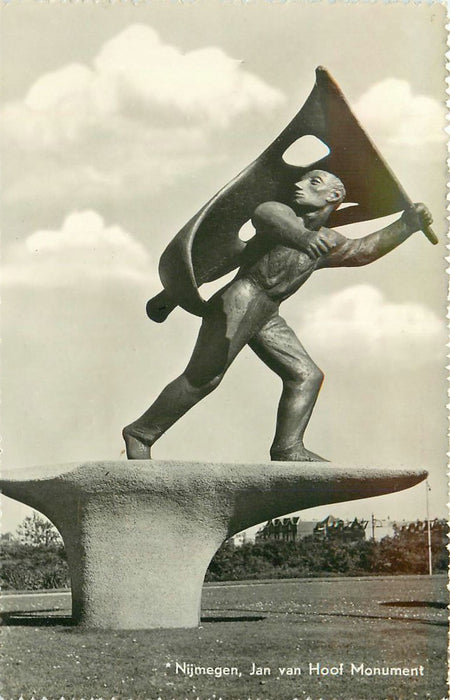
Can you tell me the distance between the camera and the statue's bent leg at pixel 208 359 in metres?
7.61

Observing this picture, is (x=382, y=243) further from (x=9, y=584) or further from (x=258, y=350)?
(x=9, y=584)

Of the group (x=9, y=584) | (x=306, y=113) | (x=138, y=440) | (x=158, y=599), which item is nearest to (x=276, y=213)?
(x=306, y=113)

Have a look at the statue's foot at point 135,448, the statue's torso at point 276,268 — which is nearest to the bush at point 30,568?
the statue's foot at point 135,448

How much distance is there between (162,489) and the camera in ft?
23.8

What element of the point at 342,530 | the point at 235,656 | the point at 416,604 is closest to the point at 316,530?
the point at 342,530

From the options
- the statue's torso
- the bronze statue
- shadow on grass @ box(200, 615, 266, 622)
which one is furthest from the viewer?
shadow on grass @ box(200, 615, 266, 622)

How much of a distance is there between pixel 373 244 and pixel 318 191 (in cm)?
65

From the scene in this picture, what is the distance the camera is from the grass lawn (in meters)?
5.93

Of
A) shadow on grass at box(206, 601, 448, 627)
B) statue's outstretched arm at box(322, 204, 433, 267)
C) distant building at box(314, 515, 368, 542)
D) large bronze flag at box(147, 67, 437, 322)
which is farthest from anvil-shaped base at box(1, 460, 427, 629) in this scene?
distant building at box(314, 515, 368, 542)

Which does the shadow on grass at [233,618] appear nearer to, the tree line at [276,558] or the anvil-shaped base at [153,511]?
the anvil-shaped base at [153,511]

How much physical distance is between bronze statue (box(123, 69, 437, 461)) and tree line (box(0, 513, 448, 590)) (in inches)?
222

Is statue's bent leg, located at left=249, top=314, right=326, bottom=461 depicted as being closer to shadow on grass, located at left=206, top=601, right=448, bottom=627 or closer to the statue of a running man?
the statue of a running man

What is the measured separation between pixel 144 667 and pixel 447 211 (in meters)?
3.90

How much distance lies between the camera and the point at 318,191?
773 centimetres
